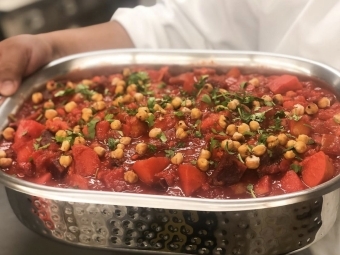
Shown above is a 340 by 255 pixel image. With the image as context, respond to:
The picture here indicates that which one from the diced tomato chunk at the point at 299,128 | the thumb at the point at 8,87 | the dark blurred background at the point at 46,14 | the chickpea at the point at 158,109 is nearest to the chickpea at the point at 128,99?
the chickpea at the point at 158,109

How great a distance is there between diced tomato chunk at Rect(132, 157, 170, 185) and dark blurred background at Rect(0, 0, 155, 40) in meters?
0.40

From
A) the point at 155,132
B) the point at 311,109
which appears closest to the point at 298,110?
the point at 311,109

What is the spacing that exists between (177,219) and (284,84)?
0.54 m

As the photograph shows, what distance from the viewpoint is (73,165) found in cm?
97

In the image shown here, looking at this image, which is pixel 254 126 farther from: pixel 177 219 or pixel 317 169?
pixel 177 219

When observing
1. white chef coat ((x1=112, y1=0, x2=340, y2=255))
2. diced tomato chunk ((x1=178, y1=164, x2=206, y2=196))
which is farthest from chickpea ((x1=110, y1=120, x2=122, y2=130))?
white chef coat ((x1=112, y1=0, x2=340, y2=255))

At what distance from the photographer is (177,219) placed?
0.81 meters

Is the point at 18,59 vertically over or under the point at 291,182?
over

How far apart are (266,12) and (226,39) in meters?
0.19

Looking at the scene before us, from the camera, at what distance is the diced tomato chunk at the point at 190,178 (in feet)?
2.92

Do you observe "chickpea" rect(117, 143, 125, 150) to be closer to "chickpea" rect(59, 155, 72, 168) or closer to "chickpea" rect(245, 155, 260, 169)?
"chickpea" rect(59, 155, 72, 168)

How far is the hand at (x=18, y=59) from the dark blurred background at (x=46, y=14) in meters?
0.12

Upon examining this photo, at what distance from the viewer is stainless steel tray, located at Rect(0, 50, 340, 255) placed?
0.79 m

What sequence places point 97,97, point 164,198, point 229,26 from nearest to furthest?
1. point 164,198
2. point 97,97
3. point 229,26
